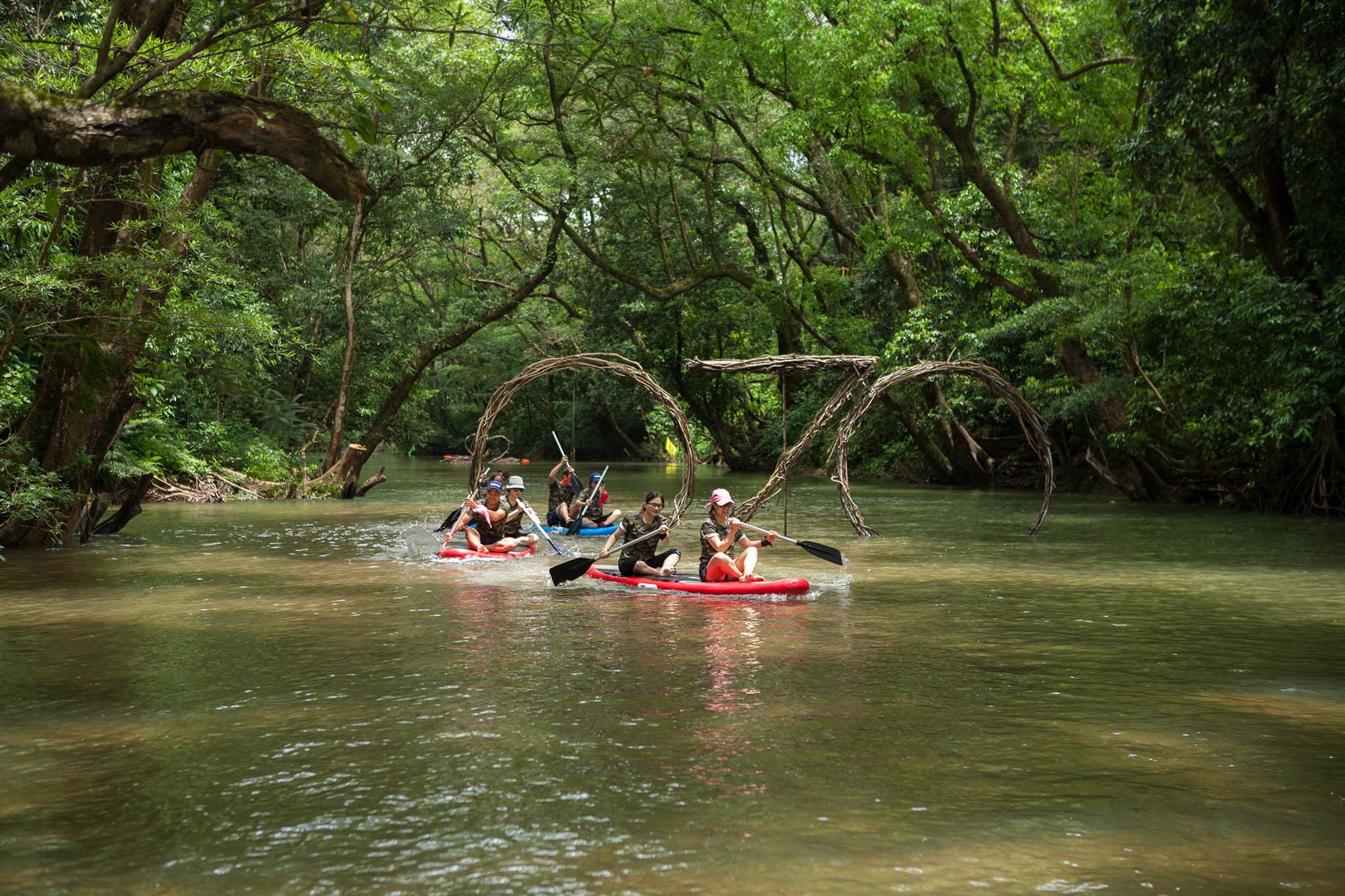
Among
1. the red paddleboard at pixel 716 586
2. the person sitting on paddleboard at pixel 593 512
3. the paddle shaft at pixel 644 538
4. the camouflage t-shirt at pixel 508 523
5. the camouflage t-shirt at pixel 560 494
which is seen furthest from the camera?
the camouflage t-shirt at pixel 560 494

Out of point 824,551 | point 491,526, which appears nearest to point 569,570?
point 824,551

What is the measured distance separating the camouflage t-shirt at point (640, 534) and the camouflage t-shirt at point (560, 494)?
6.93m

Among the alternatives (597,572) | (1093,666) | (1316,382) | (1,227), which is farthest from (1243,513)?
(1,227)

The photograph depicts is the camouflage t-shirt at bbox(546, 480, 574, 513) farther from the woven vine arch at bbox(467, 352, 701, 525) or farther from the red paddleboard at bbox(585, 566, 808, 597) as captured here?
the red paddleboard at bbox(585, 566, 808, 597)

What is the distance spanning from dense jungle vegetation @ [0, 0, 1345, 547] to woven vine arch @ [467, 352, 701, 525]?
14.1 feet

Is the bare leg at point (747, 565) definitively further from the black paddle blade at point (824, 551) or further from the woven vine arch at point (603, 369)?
the woven vine arch at point (603, 369)

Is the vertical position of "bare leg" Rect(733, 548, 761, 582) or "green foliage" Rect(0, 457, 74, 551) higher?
"green foliage" Rect(0, 457, 74, 551)

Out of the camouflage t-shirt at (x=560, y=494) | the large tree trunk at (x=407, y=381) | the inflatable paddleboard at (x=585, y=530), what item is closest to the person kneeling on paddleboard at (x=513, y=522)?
the inflatable paddleboard at (x=585, y=530)

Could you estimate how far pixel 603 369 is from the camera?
66.6 feet

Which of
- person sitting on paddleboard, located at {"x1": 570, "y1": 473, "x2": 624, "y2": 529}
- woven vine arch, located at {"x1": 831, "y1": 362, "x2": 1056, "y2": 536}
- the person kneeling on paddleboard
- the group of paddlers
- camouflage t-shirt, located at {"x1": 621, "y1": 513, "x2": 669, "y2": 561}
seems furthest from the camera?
person sitting on paddleboard, located at {"x1": 570, "y1": 473, "x2": 624, "y2": 529}

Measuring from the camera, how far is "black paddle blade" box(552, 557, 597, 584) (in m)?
Answer: 12.9

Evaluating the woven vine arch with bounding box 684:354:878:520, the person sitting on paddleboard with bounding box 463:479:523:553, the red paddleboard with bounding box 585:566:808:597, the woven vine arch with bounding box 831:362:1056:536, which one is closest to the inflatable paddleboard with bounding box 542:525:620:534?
the woven vine arch with bounding box 684:354:878:520

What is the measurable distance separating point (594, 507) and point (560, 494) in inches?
29.7

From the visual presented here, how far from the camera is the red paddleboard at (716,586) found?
1195cm
